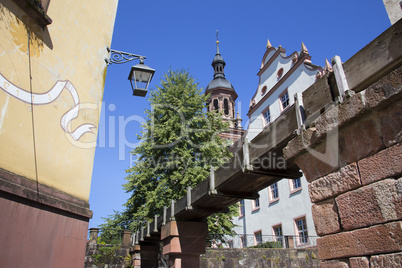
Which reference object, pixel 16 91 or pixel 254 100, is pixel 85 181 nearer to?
pixel 16 91

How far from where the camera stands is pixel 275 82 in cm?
2083

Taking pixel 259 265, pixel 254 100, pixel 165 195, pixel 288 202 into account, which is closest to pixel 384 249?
pixel 259 265

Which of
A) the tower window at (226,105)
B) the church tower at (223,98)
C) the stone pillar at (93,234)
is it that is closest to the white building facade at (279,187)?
the stone pillar at (93,234)

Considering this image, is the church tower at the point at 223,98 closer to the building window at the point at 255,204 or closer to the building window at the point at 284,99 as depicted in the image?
the building window at the point at 255,204

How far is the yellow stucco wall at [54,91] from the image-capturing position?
417cm

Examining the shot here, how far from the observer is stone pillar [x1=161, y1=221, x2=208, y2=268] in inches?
296

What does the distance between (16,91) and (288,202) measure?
55.3 ft

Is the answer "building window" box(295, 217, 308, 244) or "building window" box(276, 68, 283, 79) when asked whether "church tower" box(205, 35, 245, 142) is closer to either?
"building window" box(276, 68, 283, 79)

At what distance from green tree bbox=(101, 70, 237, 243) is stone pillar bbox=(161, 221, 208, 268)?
644cm

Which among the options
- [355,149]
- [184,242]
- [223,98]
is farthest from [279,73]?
[223,98]

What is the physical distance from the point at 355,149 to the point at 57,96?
14.3 feet

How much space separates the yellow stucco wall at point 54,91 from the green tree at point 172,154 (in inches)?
347

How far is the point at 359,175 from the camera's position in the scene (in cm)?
313

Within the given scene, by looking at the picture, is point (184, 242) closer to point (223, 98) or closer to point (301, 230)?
point (301, 230)
